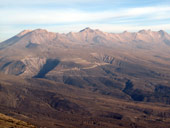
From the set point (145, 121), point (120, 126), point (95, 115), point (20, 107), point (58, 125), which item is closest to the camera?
point (58, 125)

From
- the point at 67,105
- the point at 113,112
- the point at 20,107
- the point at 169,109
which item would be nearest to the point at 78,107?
the point at 67,105

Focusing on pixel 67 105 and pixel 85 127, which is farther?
pixel 67 105

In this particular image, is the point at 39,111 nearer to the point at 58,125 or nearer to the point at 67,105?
the point at 67,105

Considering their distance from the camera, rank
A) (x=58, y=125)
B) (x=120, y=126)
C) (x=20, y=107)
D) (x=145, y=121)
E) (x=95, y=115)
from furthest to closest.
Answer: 1. (x=20, y=107)
2. (x=95, y=115)
3. (x=145, y=121)
4. (x=120, y=126)
5. (x=58, y=125)

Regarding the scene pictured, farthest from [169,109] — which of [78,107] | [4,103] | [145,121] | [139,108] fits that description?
[4,103]

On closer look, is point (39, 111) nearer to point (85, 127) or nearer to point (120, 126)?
point (85, 127)

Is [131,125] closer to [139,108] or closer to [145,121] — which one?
[145,121]

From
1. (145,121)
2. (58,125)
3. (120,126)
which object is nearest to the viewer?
(58,125)

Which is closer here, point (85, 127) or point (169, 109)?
point (85, 127)
